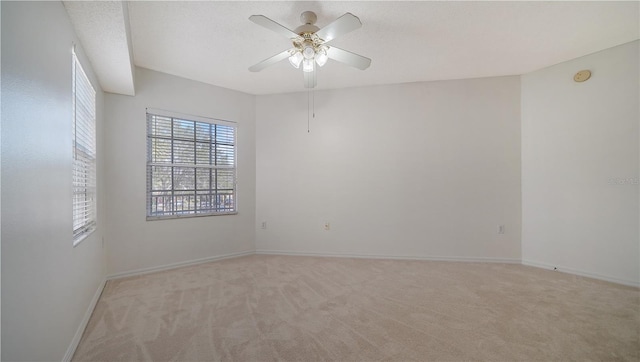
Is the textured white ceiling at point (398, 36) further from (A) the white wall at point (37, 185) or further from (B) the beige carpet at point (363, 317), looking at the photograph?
(B) the beige carpet at point (363, 317)

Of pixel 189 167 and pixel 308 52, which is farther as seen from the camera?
pixel 189 167

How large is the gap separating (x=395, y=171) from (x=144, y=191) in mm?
3482

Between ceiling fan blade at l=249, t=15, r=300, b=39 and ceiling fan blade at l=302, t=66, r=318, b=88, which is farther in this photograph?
ceiling fan blade at l=302, t=66, r=318, b=88

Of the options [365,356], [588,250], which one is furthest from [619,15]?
[365,356]

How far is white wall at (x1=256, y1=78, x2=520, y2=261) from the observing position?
4.07 meters

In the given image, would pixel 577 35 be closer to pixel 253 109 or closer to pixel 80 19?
pixel 253 109

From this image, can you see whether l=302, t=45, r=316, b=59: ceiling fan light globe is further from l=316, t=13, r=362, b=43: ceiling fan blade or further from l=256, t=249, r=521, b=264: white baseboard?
l=256, t=249, r=521, b=264: white baseboard

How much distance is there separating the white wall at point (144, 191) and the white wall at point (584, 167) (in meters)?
4.28

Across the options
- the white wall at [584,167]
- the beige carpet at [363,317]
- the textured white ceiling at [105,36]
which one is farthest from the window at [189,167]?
the white wall at [584,167]

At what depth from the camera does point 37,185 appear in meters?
1.42

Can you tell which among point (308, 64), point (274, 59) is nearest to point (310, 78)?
point (308, 64)

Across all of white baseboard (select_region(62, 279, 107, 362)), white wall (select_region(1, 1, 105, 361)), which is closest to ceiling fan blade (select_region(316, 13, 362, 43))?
white wall (select_region(1, 1, 105, 361))

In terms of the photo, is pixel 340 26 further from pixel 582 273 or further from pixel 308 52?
pixel 582 273

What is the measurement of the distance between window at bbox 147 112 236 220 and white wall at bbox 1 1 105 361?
1.73 m
